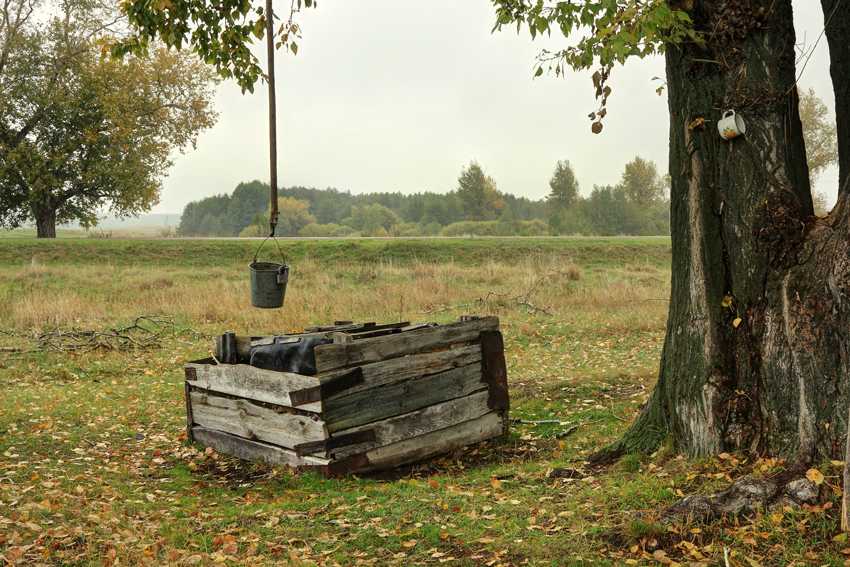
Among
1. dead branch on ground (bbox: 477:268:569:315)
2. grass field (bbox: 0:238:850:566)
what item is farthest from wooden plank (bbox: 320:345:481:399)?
dead branch on ground (bbox: 477:268:569:315)

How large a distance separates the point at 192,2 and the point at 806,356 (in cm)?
701

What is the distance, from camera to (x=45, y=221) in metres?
32.2

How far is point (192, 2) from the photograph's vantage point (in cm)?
728

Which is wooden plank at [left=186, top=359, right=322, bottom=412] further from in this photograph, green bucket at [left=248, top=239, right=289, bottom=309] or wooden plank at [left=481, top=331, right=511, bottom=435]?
wooden plank at [left=481, top=331, right=511, bottom=435]

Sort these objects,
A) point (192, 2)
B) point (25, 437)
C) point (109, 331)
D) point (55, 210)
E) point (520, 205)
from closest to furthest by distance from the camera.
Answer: point (25, 437), point (192, 2), point (109, 331), point (55, 210), point (520, 205)

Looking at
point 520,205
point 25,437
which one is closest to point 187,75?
point 25,437

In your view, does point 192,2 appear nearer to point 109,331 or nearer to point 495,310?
point 109,331

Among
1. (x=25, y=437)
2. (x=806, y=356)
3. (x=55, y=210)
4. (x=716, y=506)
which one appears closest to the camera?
(x=716, y=506)

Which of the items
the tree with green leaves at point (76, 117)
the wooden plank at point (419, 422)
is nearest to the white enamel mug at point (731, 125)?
the wooden plank at point (419, 422)

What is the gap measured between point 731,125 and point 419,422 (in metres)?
3.32

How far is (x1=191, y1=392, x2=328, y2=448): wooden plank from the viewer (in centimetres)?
518

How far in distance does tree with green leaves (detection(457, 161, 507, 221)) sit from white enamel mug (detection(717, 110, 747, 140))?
167 ft

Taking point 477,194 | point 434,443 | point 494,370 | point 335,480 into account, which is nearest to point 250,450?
point 335,480

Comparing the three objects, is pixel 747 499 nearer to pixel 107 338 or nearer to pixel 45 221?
pixel 107 338
